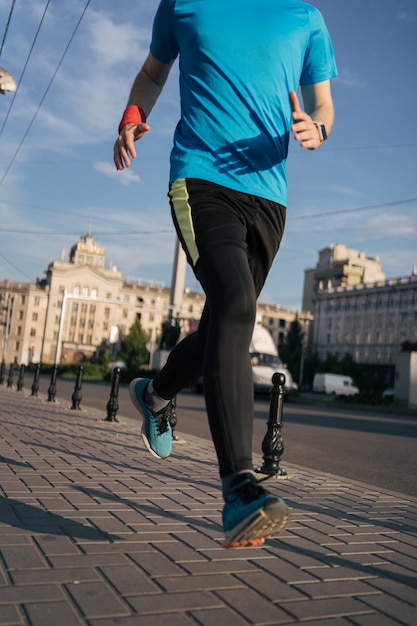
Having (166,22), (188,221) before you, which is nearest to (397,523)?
(188,221)

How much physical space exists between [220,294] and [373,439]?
35.1 ft

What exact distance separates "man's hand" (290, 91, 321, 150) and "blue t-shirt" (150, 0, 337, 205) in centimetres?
17

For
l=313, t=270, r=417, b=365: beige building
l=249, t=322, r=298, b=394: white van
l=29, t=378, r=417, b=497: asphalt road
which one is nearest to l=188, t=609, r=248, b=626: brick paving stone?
l=29, t=378, r=417, b=497: asphalt road

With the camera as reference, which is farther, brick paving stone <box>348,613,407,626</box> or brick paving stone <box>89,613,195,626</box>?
brick paving stone <box>348,613,407,626</box>

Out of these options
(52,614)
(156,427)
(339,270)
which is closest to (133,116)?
(156,427)

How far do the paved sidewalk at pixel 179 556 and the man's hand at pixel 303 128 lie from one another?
157 centimetres

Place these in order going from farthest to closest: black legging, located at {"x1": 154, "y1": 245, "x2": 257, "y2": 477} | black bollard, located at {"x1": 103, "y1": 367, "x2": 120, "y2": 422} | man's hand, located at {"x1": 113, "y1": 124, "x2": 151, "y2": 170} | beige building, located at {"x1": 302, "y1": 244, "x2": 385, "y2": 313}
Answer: beige building, located at {"x1": 302, "y1": 244, "x2": 385, "y2": 313} → black bollard, located at {"x1": 103, "y1": 367, "x2": 120, "y2": 422} → man's hand, located at {"x1": 113, "y1": 124, "x2": 151, "y2": 170} → black legging, located at {"x1": 154, "y1": 245, "x2": 257, "y2": 477}

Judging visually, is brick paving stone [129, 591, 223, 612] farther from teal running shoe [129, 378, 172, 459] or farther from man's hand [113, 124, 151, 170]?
man's hand [113, 124, 151, 170]

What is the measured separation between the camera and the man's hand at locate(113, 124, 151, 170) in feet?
8.96

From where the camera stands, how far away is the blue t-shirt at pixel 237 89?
252 centimetres

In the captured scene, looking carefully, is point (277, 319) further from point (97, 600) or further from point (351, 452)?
point (97, 600)

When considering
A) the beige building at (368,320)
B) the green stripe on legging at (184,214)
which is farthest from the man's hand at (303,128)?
the beige building at (368,320)

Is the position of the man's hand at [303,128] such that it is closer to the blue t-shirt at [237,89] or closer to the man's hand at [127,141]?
the blue t-shirt at [237,89]

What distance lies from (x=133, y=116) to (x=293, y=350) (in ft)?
332
